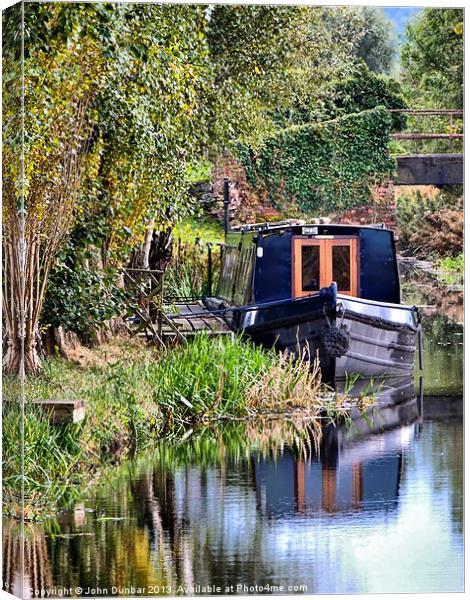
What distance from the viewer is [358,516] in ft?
30.7

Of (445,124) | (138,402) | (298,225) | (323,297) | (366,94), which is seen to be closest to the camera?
(445,124)

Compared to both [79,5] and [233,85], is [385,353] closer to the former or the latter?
[233,85]

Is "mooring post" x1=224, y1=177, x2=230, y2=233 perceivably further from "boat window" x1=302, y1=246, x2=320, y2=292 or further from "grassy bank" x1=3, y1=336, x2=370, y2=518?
"grassy bank" x1=3, y1=336, x2=370, y2=518

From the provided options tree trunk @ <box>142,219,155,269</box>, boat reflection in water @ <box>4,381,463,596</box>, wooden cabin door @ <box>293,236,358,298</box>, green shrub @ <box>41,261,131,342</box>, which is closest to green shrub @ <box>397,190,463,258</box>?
wooden cabin door @ <box>293,236,358,298</box>

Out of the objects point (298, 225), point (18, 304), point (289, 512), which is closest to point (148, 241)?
point (298, 225)

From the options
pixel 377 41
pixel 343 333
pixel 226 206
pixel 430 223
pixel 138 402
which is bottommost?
pixel 138 402

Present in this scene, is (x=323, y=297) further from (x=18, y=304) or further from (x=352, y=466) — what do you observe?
(x=18, y=304)

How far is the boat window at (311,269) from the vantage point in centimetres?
1088

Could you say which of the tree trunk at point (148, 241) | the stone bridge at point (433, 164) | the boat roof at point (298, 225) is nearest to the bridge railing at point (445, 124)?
the stone bridge at point (433, 164)

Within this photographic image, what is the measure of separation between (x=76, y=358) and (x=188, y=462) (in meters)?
0.94

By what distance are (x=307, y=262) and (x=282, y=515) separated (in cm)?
218

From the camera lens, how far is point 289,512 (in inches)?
372

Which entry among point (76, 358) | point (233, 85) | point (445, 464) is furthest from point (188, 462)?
point (233, 85)

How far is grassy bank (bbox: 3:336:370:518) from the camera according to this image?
31.0ft
